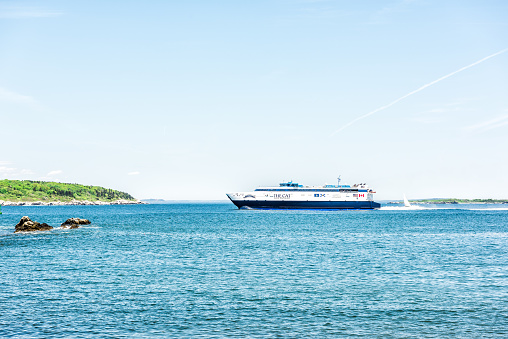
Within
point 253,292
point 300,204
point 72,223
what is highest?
point 300,204

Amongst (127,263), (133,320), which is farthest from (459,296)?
(127,263)

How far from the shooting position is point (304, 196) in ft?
486

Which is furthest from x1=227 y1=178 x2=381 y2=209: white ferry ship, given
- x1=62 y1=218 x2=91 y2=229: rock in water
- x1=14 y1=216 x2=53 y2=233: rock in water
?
x1=14 y1=216 x2=53 y2=233: rock in water

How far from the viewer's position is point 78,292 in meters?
27.5

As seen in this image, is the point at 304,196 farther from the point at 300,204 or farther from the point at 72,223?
the point at 72,223

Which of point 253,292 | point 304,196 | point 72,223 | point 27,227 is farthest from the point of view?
point 304,196

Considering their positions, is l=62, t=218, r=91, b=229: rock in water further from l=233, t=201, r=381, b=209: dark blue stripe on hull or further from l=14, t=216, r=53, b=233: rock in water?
l=233, t=201, r=381, b=209: dark blue stripe on hull

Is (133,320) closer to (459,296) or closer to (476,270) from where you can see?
(459,296)

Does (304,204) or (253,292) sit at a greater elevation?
Answer: (304,204)

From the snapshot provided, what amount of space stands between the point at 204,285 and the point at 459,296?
51.8 feet

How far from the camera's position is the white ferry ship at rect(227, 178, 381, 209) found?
14838 centimetres

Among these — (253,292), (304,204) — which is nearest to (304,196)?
(304,204)

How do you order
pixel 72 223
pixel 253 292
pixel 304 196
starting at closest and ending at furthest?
1. pixel 253 292
2. pixel 72 223
3. pixel 304 196

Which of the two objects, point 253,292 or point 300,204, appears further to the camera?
point 300,204
